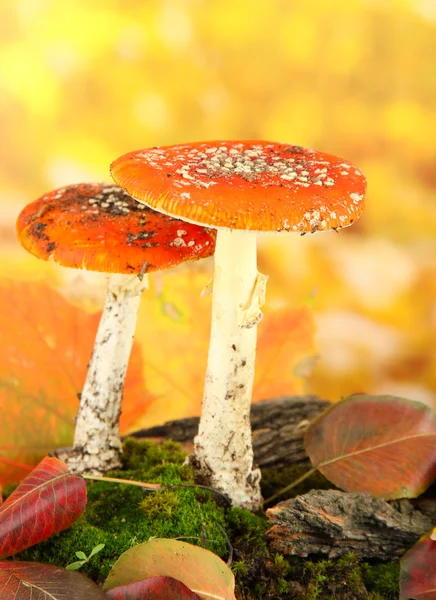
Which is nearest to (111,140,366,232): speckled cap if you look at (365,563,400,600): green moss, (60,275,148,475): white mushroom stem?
(60,275,148,475): white mushroom stem

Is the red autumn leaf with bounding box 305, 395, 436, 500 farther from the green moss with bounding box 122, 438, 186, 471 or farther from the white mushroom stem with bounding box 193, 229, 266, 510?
the green moss with bounding box 122, 438, 186, 471

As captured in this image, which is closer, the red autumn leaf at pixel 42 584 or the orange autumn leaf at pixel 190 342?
the red autumn leaf at pixel 42 584

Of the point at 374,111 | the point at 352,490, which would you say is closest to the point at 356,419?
the point at 352,490

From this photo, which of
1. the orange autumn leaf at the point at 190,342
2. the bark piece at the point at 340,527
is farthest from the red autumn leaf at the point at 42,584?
the orange autumn leaf at the point at 190,342

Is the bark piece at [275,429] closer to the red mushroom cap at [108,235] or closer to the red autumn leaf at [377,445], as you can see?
the red autumn leaf at [377,445]

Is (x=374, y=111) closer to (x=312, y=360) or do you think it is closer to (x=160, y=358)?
(x=312, y=360)

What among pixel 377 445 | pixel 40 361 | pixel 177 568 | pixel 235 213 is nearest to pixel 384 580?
pixel 377 445

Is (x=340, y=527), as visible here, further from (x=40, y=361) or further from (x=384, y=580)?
(x=40, y=361)
